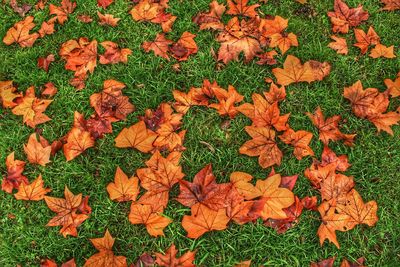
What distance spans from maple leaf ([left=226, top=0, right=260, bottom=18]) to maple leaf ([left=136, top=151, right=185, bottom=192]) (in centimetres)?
138

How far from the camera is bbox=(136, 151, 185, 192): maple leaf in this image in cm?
240

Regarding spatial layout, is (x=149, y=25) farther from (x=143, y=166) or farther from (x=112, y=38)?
(x=143, y=166)

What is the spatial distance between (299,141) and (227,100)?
537 mm

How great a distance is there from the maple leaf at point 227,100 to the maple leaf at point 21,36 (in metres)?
1.50

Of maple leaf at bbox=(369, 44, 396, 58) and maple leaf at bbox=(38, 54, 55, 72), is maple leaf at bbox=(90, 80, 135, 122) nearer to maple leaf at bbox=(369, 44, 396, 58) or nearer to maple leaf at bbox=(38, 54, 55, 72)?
maple leaf at bbox=(38, 54, 55, 72)

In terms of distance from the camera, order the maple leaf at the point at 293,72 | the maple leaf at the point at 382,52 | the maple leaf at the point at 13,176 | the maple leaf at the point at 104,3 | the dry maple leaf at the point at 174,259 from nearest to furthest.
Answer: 1. the dry maple leaf at the point at 174,259
2. the maple leaf at the point at 13,176
3. the maple leaf at the point at 293,72
4. the maple leaf at the point at 382,52
5. the maple leaf at the point at 104,3

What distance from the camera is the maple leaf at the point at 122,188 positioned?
2420 mm

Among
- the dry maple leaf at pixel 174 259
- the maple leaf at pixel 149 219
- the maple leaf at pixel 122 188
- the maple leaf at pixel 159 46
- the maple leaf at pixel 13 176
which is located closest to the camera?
the dry maple leaf at pixel 174 259

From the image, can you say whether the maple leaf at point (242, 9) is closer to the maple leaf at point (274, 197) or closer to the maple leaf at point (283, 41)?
the maple leaf at point (283, 41)

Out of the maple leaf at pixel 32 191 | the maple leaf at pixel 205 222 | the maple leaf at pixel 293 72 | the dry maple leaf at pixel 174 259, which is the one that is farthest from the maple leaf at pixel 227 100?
the maple leaf at pixel 32 191

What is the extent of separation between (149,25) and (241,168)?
141 centimetres

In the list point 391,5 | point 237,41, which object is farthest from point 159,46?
point 391,5

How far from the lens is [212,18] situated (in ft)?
10.4

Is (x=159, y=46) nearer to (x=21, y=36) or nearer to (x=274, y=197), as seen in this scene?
(x=21, y=36)
